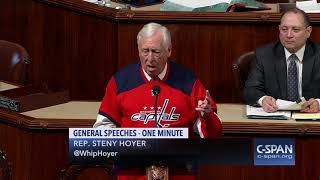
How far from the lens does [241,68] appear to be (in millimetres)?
5297

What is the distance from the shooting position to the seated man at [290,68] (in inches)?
198

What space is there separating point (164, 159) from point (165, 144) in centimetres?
6

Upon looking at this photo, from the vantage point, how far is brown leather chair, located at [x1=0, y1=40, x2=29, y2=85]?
556cm

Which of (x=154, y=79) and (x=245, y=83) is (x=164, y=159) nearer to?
(x=154, y=79)

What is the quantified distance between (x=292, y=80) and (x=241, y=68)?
36 cm

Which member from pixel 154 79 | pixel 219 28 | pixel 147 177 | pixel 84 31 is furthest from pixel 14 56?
pixel 147 177

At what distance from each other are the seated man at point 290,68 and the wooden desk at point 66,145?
0.53m

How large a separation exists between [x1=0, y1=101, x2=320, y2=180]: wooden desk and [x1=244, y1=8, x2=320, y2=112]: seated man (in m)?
0.53

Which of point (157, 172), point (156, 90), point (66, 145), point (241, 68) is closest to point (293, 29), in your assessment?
point (241, 68)

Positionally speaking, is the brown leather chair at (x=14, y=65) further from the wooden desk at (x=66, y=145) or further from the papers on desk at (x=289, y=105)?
the papers on desk at (x=289, y=105)

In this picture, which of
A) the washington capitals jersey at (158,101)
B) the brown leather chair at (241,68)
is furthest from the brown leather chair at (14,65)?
the washington capitals jersey at (158,101)

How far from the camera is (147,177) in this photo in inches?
135

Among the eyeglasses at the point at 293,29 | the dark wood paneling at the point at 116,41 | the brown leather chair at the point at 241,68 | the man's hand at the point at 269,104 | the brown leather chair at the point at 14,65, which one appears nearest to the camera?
the man's hand at the point at 269,104

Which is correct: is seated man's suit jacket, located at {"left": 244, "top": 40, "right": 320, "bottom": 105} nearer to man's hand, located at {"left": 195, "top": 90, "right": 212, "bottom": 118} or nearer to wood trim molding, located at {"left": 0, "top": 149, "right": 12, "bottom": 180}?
man's hand, located at {"left": 195, "top": 90, "right": 212, "bottom": 118}
